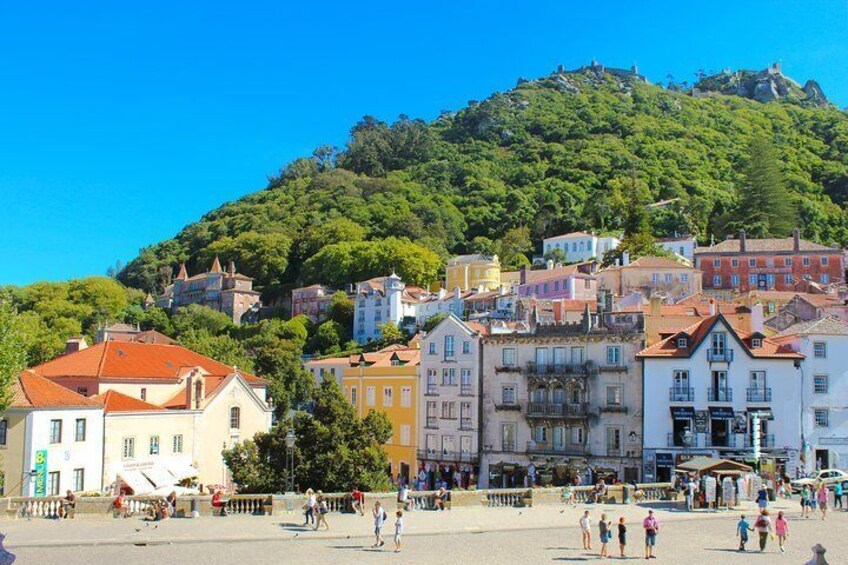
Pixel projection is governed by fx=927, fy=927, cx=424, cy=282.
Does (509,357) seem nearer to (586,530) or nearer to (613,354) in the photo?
(613,354)

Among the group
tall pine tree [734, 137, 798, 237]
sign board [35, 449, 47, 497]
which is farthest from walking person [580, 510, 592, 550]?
tall pine tree [734, 137, 798, 237]

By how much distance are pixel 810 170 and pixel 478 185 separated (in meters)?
62.5

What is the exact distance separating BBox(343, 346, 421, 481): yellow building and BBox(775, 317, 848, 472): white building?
22226 mm

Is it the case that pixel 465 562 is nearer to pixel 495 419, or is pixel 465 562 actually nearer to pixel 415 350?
pixel 495 419

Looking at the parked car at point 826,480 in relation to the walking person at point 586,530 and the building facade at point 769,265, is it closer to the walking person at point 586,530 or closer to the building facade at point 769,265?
the walking person at point 586,530

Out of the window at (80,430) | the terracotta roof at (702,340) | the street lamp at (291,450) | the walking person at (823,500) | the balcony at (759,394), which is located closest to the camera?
the walking person at (823,500)

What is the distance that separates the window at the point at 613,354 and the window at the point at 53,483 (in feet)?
89.8

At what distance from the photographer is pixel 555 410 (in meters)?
50.2

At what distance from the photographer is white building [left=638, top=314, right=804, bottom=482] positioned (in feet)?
147

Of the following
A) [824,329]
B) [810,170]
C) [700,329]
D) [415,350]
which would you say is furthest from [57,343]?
[810,170]

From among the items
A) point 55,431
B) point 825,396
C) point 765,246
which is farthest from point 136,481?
point 765,246

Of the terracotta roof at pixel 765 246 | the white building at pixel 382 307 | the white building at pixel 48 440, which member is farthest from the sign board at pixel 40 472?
the terracotta roof at pixel 765 246

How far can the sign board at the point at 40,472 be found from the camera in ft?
125

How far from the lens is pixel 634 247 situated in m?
116
